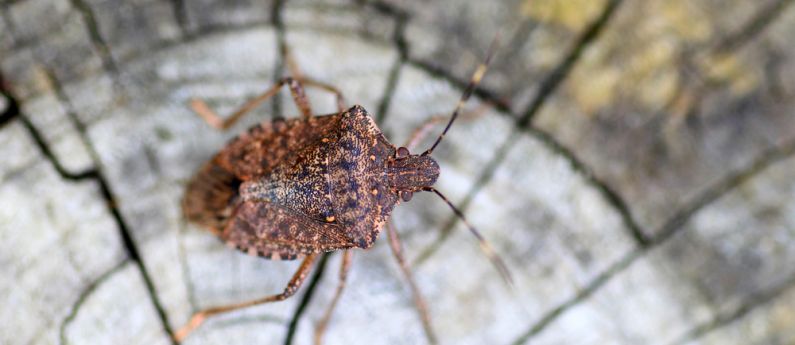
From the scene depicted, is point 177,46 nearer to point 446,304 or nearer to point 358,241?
point 358,241

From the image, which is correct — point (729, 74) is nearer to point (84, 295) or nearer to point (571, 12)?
point (571, 12)

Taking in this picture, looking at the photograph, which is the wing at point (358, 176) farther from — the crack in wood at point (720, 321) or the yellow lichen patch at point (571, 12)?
the crack in wood at point (720, 321)

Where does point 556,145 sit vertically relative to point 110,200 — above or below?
below

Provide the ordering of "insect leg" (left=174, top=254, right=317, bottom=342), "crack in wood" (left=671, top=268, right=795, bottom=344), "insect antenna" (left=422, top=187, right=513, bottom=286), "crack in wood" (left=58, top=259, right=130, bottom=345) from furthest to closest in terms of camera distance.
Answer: "crack in wood" (left=671, top=268, right=795, bottom=344) < "insect antenna" (left=422, top=187, right=513, bottom=286) < "insect leg" (left=174, top=254, right=317, bottom=342) < "crack in wood" (left=58, top=259, right=130, bottom=345)

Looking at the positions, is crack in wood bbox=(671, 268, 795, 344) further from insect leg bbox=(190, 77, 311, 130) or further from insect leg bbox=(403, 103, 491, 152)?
insect leg bbox=(190, 77, 311, 130)

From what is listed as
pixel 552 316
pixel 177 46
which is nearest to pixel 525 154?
pixel 552 316

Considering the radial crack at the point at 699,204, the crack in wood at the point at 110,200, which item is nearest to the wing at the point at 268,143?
the crack in wood at the point at 110,200

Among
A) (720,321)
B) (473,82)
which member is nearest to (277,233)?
(473,82)

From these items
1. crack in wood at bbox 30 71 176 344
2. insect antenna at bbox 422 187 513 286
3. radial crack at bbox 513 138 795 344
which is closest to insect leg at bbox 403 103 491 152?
insect antenna at bbox 422 187 513 286

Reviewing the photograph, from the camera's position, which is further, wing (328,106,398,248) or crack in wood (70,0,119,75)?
wing (328,106,398,248)
